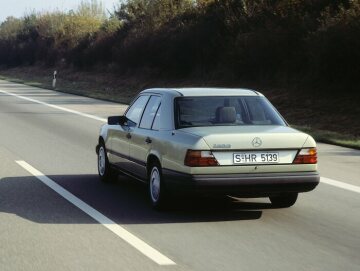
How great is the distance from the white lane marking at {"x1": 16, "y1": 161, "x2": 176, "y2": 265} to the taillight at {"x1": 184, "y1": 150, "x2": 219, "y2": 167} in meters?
1.01

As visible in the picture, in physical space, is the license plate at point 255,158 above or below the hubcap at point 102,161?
above

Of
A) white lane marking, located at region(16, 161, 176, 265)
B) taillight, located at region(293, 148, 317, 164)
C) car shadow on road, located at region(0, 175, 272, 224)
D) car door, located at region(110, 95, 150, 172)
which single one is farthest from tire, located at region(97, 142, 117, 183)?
taillight, located at region(293, 148, 317, 164)

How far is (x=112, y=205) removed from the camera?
29.1 ft

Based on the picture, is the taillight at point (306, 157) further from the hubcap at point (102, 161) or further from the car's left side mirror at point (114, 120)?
the hubcap at point (102, 161)

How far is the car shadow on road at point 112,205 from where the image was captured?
809 centimetres

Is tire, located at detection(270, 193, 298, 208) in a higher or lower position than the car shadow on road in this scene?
higher

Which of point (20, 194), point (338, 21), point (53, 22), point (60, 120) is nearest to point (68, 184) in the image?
point (20, 194)

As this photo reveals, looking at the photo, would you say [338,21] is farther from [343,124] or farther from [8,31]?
[8,31]

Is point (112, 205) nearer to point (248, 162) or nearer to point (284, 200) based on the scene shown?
point (248, 162)

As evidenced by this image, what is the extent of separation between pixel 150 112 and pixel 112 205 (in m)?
1.26

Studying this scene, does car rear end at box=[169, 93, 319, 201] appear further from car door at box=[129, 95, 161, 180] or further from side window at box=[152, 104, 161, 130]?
car door at box=[129, 95, 161, 180]

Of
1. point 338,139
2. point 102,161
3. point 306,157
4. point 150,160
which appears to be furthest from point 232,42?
point 306,157

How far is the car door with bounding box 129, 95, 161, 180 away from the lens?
29.1 feet

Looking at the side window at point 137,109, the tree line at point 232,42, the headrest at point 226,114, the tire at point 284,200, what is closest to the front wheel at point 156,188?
the headrest at point 226,114
